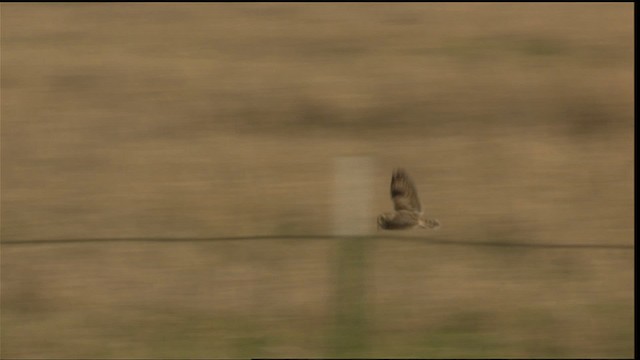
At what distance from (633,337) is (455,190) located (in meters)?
1.62

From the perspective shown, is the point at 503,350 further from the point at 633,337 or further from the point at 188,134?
the point at 188,134

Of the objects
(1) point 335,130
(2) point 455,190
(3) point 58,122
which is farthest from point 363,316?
(3) point 58,122

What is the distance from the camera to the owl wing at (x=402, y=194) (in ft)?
17.1

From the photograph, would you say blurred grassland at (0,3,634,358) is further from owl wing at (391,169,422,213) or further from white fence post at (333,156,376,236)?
white fence post at (333,156,376,236)

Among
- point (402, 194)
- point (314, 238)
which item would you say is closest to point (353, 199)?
point (402, 194)

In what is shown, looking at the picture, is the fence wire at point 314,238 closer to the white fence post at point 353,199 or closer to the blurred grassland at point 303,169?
the blurred grassland at point 303,169

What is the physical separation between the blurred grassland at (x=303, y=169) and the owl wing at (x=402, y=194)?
156mm

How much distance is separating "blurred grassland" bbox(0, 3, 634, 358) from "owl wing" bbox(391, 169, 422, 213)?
16 cm

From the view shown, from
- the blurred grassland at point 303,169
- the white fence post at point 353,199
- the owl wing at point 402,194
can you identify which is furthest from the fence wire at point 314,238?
the white fence post at point 353,199

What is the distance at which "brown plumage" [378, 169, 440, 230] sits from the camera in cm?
522

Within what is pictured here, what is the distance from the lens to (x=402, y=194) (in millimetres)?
5227

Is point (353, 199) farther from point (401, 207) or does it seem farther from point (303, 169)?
point (303, 169)

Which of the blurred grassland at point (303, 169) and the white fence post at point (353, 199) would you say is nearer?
the white fence post at point (353, 199)

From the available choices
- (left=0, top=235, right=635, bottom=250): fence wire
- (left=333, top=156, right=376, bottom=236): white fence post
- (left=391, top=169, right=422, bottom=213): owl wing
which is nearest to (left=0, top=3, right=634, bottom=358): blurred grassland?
(left=0, top=235, right=635, bottom=250): fence wire
